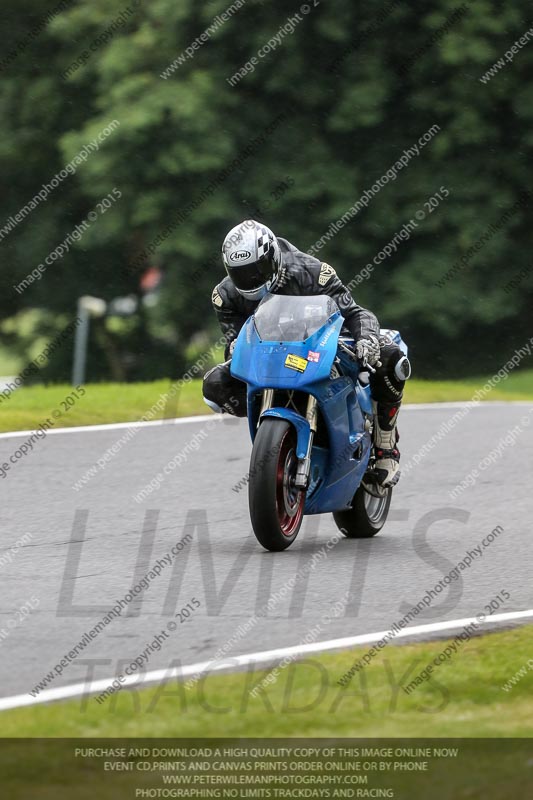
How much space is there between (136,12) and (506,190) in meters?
5.96

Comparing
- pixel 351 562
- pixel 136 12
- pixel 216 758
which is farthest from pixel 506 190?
pixel 216 758

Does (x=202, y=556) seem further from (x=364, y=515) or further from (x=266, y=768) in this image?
(x=266, y=768)

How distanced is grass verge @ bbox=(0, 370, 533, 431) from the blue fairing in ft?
16.5

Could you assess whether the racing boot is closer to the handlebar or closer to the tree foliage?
the handlebar

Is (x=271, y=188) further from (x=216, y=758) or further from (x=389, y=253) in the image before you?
(x=216, y=758)

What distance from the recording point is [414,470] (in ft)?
38.0

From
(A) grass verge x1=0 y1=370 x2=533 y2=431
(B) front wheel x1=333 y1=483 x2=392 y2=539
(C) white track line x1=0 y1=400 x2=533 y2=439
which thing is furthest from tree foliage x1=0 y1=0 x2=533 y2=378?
(B) front wheel x1=333 y1=483 x2=392 y2=539

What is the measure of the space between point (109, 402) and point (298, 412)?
655cm

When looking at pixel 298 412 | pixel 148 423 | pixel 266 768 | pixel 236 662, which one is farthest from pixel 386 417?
pixel 148 423

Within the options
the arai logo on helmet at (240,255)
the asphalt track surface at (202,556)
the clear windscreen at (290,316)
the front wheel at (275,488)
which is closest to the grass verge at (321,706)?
the asphalt track surface at (202,556)

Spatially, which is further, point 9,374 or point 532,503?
point 9,374

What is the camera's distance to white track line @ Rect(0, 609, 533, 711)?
5297 millimetres

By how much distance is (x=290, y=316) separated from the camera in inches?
315

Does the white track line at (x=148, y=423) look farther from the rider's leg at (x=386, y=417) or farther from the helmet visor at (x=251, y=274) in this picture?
the helmet visor at (x=251, y=274)
